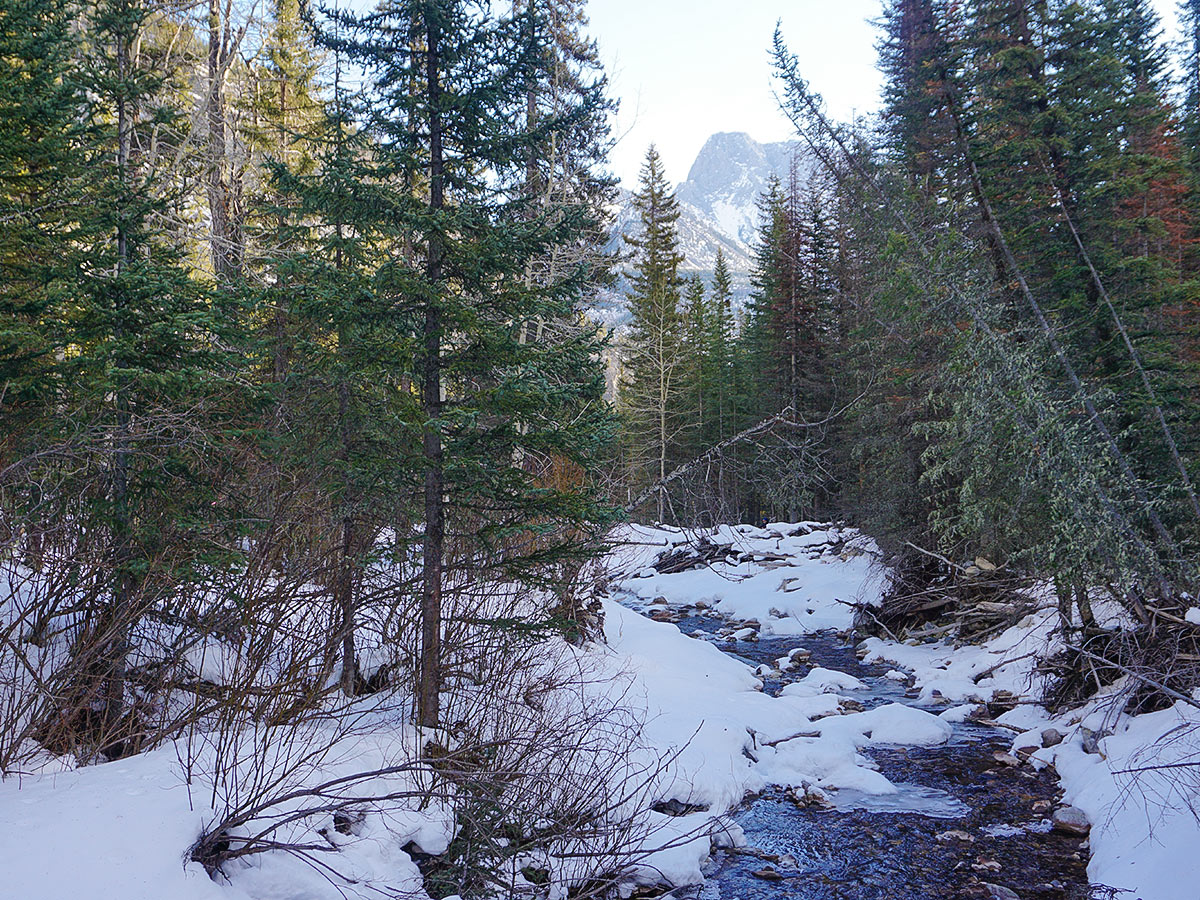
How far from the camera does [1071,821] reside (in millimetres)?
7133

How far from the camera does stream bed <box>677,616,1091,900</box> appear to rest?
246 inches

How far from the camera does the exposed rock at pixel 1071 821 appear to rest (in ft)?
23.0

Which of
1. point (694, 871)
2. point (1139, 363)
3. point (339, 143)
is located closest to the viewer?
point (694, 871)

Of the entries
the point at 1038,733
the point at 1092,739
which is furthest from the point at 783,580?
the point at 1092,739

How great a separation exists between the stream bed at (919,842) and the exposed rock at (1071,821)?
75 millimetres

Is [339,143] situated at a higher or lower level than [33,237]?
higher

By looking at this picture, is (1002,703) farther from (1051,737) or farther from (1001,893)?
(1001,893)

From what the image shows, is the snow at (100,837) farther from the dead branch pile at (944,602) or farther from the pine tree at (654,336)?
the pine tree at (654,336)

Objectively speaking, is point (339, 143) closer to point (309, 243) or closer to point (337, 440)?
point (309, 243)

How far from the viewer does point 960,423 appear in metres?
12.1

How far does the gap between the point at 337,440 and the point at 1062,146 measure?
1306 centimetres

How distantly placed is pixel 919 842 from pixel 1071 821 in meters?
1.59

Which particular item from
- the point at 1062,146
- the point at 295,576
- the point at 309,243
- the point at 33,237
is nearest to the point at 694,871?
the point at 295,576

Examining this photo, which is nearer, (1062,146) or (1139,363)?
(1139,363)
